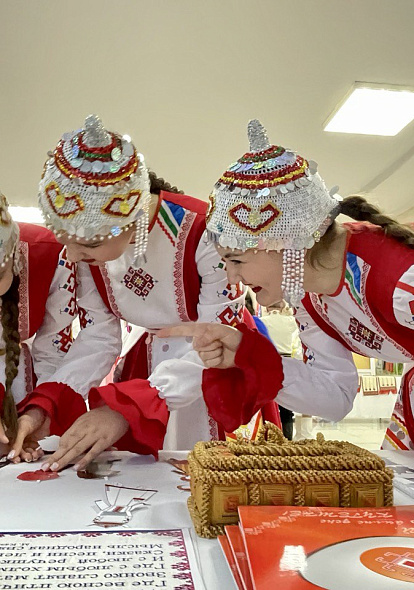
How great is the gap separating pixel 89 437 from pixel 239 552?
58cm

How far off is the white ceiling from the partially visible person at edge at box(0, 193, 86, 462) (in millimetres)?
1919

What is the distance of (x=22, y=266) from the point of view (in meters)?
1.48

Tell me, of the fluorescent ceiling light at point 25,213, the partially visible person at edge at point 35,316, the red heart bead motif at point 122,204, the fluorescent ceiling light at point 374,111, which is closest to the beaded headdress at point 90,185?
the red heart bead motif at point 122,204

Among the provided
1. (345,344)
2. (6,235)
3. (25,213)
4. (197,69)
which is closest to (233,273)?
(345,344)

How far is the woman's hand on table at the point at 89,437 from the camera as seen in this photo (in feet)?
3.79

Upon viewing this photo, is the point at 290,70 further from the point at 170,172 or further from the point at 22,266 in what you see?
the point at 22,266

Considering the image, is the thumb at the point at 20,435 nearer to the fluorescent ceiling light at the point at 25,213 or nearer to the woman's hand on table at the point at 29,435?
the woman's hand on table at the point at 29,435

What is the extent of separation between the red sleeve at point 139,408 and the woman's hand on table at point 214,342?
0.52 ft

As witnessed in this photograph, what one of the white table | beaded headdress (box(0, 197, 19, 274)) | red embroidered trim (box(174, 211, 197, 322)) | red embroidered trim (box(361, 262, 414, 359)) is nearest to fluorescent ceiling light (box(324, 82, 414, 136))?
red embroidered trim (box(174, 211, 197, 322))

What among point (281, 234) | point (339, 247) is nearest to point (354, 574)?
point (281, 234)

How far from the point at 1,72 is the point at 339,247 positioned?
3.11 metres

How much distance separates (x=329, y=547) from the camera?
613 millimetres

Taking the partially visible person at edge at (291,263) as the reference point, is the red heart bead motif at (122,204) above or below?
above

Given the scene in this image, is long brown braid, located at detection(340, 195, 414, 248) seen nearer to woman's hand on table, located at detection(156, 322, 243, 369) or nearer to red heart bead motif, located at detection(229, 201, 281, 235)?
red heart bead motif, located at detection(229, 201, 281, 235)
